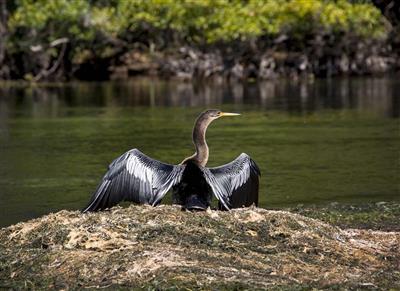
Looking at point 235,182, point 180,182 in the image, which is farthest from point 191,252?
point 235,182

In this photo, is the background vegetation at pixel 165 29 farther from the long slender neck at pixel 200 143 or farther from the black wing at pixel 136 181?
the black wing at pixel 136 181

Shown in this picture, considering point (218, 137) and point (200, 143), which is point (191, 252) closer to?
point (200, 143)

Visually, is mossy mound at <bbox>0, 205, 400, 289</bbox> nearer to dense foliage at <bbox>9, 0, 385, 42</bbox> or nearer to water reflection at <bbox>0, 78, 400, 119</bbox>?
water reflection at <bbox>0, 78, 400, 119</bbox>

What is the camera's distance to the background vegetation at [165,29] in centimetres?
4334

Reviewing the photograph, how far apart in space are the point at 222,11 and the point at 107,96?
11919 mm

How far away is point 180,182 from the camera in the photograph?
10.3 metres

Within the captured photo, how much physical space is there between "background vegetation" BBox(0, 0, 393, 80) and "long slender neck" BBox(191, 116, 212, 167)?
31.5 meters

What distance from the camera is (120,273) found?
839cm

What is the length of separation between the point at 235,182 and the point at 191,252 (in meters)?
2.23

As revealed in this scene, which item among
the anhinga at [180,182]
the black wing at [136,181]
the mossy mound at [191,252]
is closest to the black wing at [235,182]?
the anhinga at [180,182]

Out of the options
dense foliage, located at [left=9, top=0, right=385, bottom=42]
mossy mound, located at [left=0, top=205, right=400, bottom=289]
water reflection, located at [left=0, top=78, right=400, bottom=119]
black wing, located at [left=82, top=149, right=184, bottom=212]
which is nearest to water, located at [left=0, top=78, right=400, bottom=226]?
water reflection, located at [left=0, top=78, right=400, bottom=119]

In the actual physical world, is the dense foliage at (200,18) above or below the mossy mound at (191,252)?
above

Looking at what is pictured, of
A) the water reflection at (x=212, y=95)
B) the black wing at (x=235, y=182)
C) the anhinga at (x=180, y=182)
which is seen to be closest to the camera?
the anhinga at (x=180, y=182)

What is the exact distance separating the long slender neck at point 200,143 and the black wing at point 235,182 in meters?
0.25
